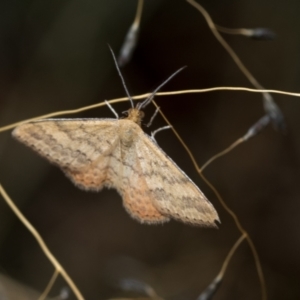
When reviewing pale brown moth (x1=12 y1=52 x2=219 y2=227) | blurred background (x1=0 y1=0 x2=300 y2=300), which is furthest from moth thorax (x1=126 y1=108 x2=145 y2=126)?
blurred background (x1=0 y1=0 x2=300 y2=300)

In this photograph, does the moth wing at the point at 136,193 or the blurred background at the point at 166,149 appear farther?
the blurred background at the point at 166,149

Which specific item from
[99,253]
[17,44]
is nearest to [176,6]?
[17,44]

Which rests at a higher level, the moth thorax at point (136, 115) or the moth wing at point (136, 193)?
the moth thorax at point (136, 115)

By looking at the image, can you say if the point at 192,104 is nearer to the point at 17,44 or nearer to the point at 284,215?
the point at 284,215

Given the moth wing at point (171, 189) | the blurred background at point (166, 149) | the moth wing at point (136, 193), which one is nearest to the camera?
the moth wing at point (171, 189)

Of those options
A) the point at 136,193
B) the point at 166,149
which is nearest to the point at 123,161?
the point at 136,193

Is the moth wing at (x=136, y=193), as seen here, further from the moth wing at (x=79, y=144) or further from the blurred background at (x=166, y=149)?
the blurred background at (x=166, y=149)

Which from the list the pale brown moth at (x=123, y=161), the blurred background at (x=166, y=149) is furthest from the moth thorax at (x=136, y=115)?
the blurred background at (x=166, y=149)

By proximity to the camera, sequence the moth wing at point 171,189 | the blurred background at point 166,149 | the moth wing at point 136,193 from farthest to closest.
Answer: the blurred background at point 166,149 → the moth wing at point 136,193 → the moth wing at point 171,189

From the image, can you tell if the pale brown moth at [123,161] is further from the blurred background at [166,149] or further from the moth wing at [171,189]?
the blurred background at [166,149]
